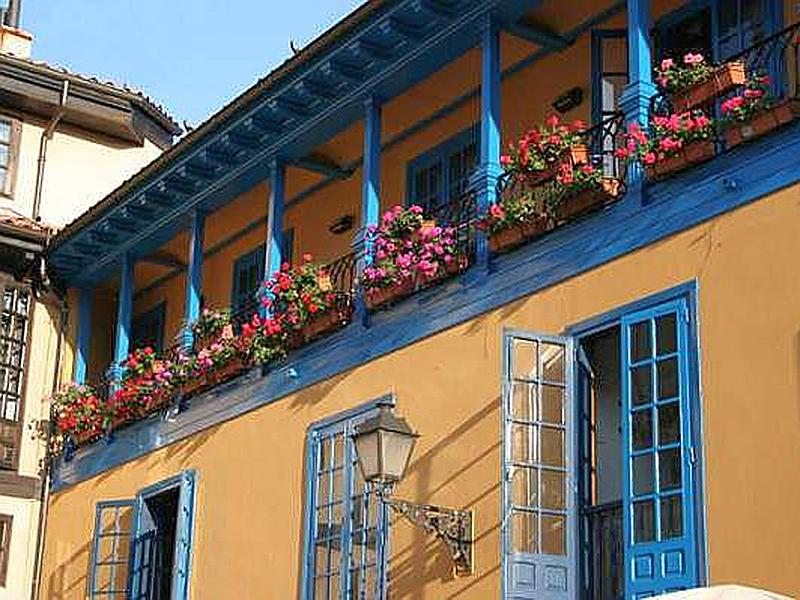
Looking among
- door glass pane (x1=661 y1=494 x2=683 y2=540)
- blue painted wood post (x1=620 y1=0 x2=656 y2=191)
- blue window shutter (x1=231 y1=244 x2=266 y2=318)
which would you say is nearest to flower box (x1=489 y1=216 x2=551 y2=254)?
blue painted wood post (x1=620 y1=0 x2=656 y2=191)

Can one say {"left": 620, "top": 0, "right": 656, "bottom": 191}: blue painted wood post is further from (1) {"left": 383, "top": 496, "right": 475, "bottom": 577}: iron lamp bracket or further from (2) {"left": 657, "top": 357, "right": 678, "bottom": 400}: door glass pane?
(1) {"left": 383, "top": 496, "right": 475, "bottom": 577}: iron lamp bracket

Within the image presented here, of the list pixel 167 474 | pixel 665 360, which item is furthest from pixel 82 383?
pixel 665 360

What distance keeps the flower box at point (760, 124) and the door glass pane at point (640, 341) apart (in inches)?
51.7

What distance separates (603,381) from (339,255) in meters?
5.78

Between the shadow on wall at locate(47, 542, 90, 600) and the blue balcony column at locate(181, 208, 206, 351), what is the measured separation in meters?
2.82

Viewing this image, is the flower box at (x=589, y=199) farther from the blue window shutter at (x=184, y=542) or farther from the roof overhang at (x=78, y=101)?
the roof overhang at (x=78, y=101)

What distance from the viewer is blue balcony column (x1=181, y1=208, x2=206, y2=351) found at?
17078 millimetres

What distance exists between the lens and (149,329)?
2062cm

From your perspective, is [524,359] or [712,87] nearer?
[712,87]

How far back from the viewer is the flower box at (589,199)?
11641 millimetres

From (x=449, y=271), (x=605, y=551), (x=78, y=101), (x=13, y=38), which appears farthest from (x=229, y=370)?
(x=13, y=38)

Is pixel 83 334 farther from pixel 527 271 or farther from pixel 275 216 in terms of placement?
pixel 527 271

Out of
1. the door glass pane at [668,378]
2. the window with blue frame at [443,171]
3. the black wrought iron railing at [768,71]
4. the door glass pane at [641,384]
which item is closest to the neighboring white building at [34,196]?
the window with blue frame at [443,171]

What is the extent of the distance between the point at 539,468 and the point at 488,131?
299 cm
